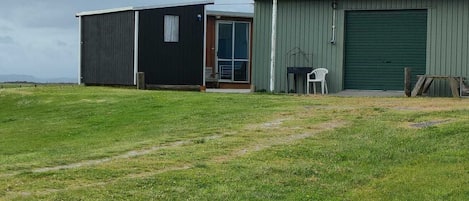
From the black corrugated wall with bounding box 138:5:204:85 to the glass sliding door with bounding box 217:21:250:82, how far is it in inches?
87.9

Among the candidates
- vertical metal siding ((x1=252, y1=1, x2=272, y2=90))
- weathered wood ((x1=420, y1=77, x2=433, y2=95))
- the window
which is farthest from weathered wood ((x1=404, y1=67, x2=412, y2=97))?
the window

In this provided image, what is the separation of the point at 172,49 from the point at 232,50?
3274 mm

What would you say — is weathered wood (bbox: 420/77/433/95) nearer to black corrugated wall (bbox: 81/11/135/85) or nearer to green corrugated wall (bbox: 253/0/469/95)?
green corrugated wall (bbox: 253/0/469/95)

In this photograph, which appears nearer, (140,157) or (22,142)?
(140,157)

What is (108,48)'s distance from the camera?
2591cm

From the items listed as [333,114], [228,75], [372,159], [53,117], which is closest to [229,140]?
[372,159]

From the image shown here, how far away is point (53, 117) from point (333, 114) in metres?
6.83

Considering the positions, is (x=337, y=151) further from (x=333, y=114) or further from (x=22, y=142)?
(x=22, y=142)

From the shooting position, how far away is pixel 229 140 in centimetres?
1148

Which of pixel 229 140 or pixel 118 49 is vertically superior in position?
pixel 118 49

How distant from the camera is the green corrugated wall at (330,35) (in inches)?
811

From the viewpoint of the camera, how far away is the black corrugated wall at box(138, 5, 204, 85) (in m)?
24.9

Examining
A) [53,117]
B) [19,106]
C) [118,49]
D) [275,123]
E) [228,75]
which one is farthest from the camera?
[228,75]

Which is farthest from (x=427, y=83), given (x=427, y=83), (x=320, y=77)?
(x=320, y=77)
